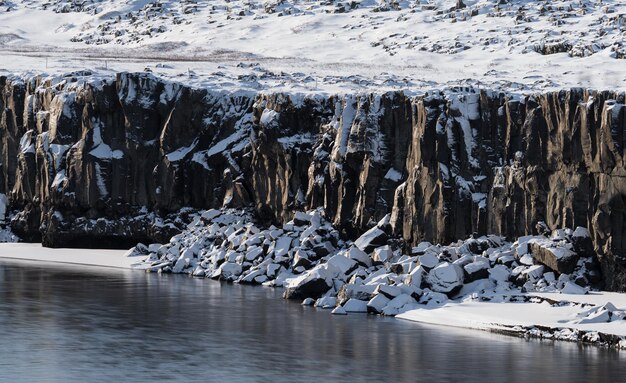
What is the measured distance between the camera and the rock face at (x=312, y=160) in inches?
2103

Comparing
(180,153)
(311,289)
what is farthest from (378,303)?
(180,153)

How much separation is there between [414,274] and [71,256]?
28250 millimetres

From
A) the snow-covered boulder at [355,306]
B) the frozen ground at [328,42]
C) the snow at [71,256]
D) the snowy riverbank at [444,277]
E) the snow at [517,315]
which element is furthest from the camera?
the frozen ground at [328,42]

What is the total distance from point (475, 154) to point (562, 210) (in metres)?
6.19

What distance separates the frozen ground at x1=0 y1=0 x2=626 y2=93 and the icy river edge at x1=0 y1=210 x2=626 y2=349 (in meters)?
11.3

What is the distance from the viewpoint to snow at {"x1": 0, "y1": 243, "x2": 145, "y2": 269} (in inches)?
2689

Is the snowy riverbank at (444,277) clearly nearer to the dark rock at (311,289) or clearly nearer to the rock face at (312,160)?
the dark rock at (311,289)

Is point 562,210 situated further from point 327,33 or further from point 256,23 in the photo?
point 256,23

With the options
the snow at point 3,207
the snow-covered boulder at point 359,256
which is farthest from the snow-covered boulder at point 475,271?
the snow at point 3,207

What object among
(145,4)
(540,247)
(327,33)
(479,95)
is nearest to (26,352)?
(540,247)

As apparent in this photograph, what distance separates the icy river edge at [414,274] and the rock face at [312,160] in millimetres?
1790

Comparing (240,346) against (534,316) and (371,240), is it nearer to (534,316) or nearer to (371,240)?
(534,316)

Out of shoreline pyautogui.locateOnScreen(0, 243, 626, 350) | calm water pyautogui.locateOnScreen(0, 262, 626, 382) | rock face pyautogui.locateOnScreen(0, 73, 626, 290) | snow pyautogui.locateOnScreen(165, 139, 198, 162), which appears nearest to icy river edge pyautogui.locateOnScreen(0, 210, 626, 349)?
shoreline pyautogui.locateOnScreen(0, 243, 626, 350)

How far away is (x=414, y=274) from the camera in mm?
50188
